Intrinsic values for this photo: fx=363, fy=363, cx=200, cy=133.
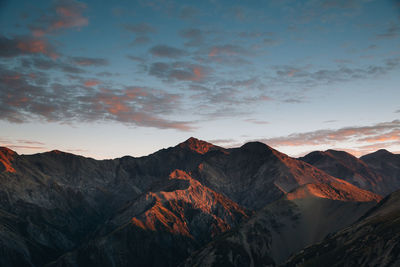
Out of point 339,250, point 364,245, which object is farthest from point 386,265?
point 339,250

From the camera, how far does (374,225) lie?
195 metres

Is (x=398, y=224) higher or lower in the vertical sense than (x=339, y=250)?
higher

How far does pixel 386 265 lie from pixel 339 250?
46469 mm

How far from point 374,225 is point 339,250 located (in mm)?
24314

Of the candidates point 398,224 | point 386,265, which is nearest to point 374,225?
point 398,224

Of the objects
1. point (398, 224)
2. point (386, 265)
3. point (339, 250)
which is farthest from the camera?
point (339, 250)

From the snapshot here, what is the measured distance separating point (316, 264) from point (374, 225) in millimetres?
37864

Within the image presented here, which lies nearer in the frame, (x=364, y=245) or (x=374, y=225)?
(x=364, y=245)

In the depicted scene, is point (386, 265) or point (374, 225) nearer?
point (386, 265)

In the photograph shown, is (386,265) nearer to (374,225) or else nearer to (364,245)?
(364,245)

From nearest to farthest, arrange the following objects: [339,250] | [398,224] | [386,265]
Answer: [386,265] < [398,224] < [339,250]

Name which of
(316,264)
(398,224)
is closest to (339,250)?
(316,264)

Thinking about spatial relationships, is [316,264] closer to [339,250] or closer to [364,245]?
[339,250]

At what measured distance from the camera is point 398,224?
17188cm
